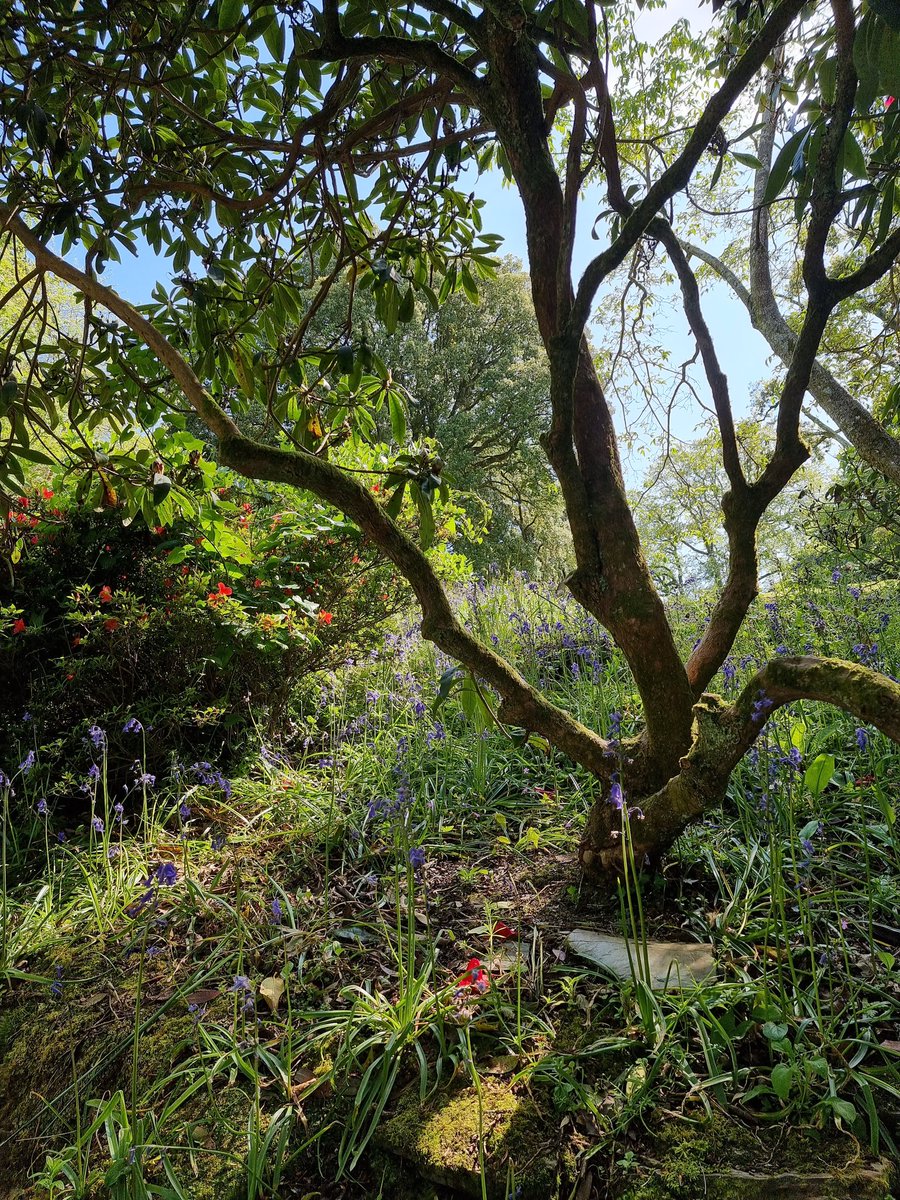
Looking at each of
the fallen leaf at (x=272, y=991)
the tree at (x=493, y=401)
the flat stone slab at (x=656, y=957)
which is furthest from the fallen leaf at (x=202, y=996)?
the tree at (x=493, y=401)

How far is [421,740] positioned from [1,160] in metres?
2.72

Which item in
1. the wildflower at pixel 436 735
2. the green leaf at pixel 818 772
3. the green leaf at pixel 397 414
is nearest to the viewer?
the green leaf at pixel 818 772

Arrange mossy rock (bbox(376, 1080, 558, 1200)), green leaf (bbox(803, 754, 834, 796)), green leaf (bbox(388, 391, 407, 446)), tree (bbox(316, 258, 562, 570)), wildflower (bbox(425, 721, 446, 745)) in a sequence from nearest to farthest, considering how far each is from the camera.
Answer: mossy rock (bbox(376, 1080, 558, 1200))
green leaf (bbox(803, 754, 834, 796))
green leaf (bbox(388, 391, 407, 446))
wildflower (bbox(425, 721, 446, 745))
tree (bbox(316, 258, 562, 570))

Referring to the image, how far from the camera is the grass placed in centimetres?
121

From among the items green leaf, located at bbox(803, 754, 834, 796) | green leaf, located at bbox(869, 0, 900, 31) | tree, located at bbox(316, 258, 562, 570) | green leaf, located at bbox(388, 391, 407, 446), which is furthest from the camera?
tree, located at bbox(316, 258, 562, 570)

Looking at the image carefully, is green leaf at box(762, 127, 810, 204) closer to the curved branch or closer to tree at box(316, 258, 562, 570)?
the curved branch

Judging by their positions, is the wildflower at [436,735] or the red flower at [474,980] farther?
the wildflower at [436,735]

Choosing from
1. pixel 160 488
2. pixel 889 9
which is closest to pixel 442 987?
pixel 160 488

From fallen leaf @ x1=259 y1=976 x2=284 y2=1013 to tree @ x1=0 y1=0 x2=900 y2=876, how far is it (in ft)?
3.03

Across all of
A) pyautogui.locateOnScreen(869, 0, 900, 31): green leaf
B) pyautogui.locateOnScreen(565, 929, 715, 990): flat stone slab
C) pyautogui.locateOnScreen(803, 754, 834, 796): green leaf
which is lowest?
pyautogui.locateOnScreen(565, 929, 715, 990): flat stone slab

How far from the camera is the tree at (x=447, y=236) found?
4.21ft

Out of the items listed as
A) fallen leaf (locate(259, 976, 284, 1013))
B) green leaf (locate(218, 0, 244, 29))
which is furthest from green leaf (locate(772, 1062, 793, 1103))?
green leaf (locate(218, 0, 244, 29))

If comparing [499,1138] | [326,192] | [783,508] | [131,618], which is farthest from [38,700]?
[783,508]

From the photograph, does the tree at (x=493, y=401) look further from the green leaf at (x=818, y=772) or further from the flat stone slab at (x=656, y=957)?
the green leaf at (x=818, y=772)
